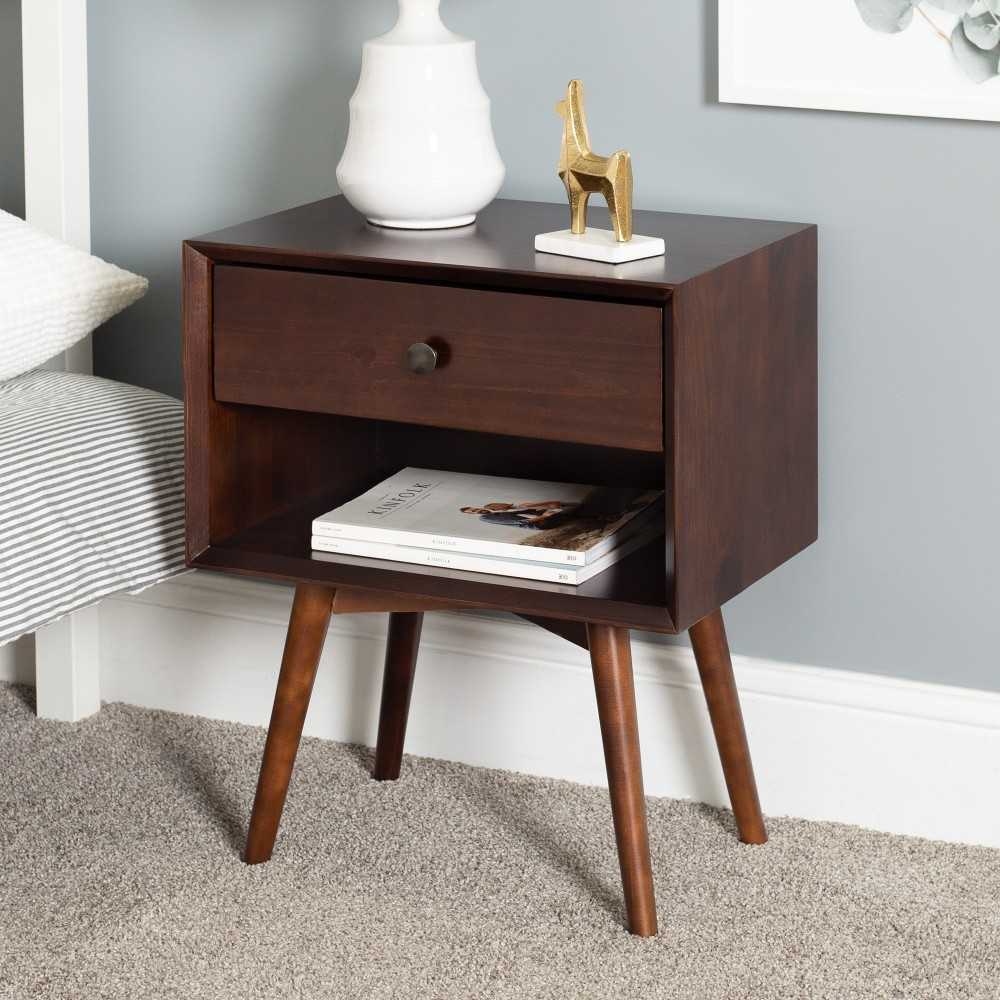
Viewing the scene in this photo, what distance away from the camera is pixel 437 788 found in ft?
5.68

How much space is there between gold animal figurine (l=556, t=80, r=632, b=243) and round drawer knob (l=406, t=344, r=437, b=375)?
0.17m

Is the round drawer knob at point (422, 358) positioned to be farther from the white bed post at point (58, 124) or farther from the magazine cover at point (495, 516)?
the white bed post at point (58, 124)

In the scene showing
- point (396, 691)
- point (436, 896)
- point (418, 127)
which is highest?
point (418, 127)

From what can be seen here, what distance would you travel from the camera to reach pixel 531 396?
132 centimetres

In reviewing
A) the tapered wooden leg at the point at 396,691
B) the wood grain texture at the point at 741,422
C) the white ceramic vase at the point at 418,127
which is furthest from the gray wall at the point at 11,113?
the wood grain texture at the point at 741,422

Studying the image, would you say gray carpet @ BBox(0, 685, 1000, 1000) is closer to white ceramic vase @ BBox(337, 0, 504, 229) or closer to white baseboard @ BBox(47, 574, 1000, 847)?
white baseboard @ BBox(47, 574, 1000, 847)

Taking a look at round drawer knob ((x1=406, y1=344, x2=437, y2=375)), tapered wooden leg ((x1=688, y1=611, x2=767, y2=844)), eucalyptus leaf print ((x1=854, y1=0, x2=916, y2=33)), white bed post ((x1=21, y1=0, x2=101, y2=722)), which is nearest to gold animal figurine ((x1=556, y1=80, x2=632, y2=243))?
round drawer knob ((x1=406, y1=344, x2=437, y2=375))

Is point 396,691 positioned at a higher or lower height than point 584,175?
lower

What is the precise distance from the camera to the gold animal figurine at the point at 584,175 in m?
1.34

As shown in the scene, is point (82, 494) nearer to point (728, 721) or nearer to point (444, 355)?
point (444, 355)

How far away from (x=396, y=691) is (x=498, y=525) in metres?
0.35

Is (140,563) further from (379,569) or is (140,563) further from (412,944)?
(412,944)

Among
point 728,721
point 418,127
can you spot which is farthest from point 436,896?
point 418,127

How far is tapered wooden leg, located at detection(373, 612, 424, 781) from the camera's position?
173 cm
